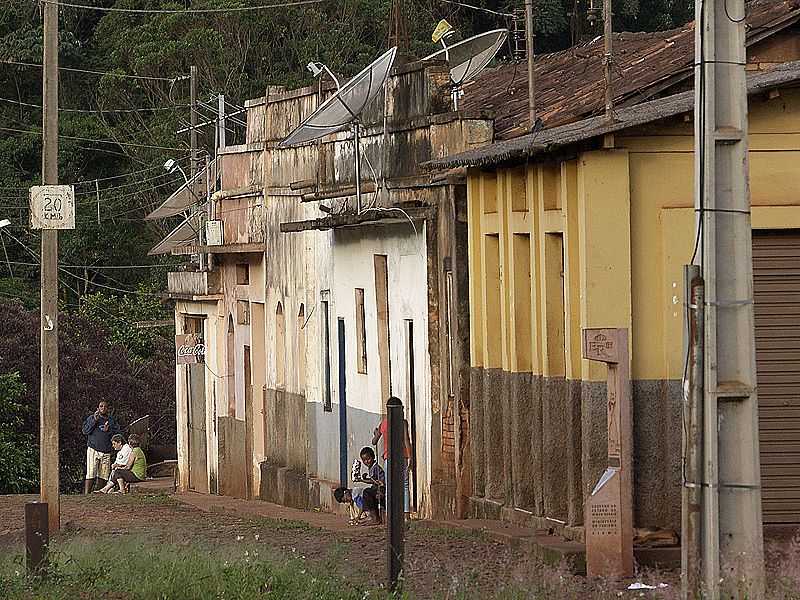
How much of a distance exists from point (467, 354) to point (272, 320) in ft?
31.3

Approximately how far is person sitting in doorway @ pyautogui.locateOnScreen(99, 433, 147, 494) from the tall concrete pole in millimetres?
21849

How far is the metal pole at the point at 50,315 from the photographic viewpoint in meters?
16.8

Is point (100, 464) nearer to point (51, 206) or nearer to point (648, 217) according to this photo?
point (51, 206)

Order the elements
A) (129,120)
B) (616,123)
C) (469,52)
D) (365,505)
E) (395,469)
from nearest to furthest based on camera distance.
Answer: (395,469) → (616,123) → (365,505) → (469,52) → (129,120)

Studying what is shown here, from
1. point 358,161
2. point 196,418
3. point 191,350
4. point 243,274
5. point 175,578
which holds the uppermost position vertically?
point 358,161

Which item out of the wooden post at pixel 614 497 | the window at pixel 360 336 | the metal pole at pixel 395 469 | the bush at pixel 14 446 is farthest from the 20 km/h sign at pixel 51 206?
the bush at pixel 14 446

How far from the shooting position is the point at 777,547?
1210cm

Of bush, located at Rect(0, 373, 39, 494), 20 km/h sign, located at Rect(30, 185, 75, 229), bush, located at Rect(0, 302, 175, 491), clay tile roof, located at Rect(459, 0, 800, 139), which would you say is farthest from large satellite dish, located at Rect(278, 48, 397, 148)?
bush, located at Rect(0, 302, 175, 491)

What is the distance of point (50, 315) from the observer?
17.2 meters

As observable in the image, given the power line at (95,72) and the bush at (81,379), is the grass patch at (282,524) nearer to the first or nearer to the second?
the bush at (81,379)

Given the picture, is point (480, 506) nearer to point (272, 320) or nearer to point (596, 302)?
point (596, 302)

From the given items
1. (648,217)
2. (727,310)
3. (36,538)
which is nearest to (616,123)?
(648,217)

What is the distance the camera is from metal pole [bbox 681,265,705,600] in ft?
30.2

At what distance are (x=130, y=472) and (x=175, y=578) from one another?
1992 cm
